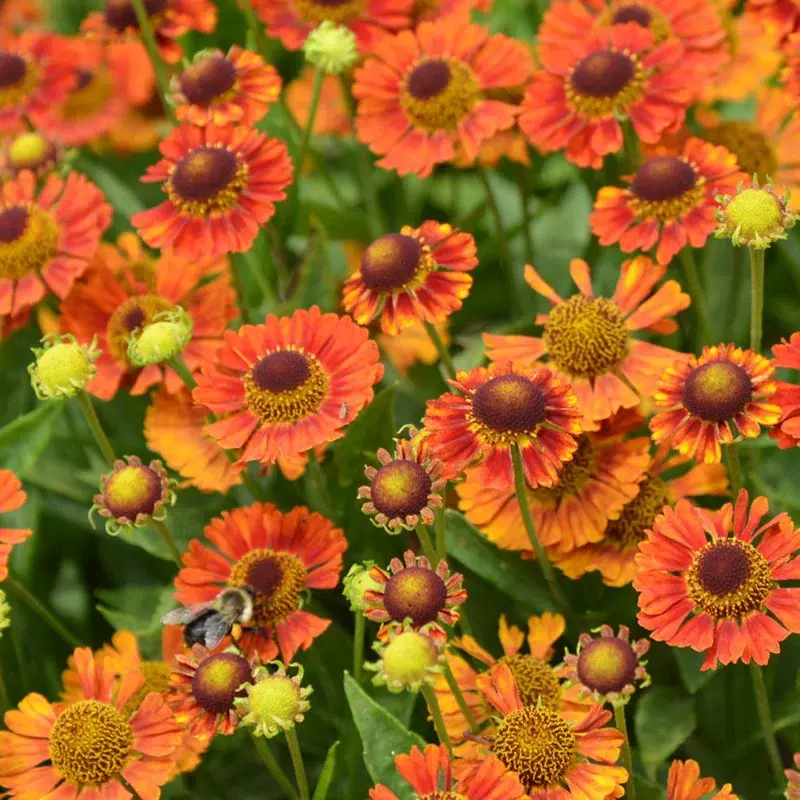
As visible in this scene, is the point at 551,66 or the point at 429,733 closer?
the point at 429,733

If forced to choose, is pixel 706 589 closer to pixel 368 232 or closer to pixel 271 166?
pixel 271 166

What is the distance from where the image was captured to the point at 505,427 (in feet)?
4.17

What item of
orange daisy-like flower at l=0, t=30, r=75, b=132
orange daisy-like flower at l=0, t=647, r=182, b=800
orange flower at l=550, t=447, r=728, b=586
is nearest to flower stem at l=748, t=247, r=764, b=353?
orange flower at l=550, t=447, r=728, b=586

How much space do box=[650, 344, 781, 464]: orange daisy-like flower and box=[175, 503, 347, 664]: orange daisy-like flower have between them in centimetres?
39

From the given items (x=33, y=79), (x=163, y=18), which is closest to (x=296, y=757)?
(x=163, y=18)

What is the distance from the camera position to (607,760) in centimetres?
117

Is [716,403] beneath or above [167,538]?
above

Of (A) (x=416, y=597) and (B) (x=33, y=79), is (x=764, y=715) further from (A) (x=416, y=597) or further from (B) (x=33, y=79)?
(B) (x=33, y=79)

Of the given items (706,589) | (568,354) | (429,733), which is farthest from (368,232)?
(706,589)

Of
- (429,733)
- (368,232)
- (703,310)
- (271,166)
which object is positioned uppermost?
(271,166)

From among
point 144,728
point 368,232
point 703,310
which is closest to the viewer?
point 144,728

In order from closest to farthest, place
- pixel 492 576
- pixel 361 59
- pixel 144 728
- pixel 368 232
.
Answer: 1. pixel 144 728
2. pixel 492 576
3. pixel 361 59
4. pixel 368 232

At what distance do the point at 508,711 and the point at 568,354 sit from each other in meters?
0.45

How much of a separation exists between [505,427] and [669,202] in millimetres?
429
